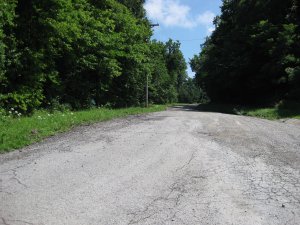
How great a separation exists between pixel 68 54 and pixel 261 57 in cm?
1849

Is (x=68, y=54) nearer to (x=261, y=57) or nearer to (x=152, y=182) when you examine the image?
(x=152, y=182)

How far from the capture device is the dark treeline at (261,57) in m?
28.7

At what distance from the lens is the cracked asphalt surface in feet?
17.1

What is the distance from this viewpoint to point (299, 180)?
22.7ft

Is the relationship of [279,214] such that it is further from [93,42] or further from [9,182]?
[93,42]

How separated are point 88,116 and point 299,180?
1184 cm

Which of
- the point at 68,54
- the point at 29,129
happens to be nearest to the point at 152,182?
the point at 29,129

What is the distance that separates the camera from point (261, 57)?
33.5 meters

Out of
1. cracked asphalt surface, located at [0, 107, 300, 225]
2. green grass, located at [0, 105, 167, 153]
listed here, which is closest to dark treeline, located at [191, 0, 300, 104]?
green grass, located at [0, 105, 167, 153]

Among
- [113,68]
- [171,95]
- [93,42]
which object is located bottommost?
[171,95]

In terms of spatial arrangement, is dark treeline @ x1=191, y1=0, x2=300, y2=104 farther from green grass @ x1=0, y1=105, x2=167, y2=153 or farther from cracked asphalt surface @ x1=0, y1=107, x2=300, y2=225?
cracked asphalt surface @ x1=0, y1=107, x2=300, y2=225

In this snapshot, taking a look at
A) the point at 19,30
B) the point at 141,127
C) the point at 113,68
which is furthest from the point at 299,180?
the point at 113,68

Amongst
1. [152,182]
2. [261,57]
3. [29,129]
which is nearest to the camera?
[152,182]

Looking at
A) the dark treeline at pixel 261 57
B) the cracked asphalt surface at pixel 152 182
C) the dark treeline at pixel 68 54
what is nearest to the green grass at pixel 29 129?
the cracked asphalt surface at pixel 152 182
